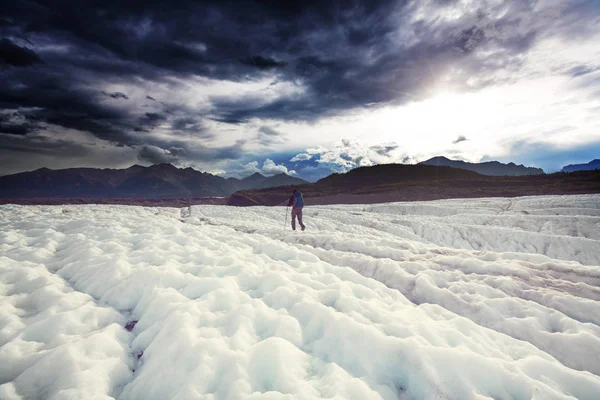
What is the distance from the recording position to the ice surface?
3.75 meters

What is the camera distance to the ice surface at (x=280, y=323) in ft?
12.3

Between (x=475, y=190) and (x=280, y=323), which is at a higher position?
(x=475, y=190)

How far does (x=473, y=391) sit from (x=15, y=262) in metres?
11.1

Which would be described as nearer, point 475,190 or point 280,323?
point 280,323

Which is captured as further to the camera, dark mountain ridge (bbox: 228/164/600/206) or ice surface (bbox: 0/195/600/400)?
dark mountain ridge (bbox: 228/164/600/206)

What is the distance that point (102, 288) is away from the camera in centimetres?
630

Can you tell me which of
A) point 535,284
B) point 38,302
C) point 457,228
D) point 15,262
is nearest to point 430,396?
point 535,284

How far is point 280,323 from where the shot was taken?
5086mm

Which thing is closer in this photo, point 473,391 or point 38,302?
point 473,391

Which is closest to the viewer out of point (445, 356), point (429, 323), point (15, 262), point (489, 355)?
point (445, 356)

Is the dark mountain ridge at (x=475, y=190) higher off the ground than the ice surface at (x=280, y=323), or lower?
higher

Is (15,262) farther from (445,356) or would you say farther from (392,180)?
(392,180)

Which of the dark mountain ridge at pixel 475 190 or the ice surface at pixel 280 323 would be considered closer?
the ice surface at pixel 280 323

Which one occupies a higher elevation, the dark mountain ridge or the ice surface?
the dark mountain ridge
